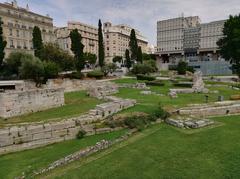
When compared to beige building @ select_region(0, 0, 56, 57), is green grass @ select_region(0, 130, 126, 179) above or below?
below

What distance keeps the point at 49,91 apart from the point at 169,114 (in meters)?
11.2

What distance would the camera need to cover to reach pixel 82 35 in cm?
10331

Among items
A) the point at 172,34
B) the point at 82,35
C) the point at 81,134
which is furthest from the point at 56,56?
the point at 172,34

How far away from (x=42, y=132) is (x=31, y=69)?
2235cm

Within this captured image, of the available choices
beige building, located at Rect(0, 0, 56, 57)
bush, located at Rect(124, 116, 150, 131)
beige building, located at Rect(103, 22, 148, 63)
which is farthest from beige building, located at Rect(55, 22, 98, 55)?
bush, located at Rect(124, 116, 150, 131)

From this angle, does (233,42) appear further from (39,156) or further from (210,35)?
(210,35)

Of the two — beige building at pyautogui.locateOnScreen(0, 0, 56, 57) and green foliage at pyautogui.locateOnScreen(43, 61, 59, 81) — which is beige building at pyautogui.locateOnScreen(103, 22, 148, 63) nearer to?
beige building at pyautogui.locateOnScreen(0, 0, 56, 57)

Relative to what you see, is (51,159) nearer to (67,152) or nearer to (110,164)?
(67,152)

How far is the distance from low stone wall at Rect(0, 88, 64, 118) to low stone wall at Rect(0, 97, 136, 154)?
16.6 ft

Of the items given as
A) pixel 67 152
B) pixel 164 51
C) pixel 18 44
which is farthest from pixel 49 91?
pixel 164 51

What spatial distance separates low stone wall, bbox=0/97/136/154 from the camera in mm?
12398

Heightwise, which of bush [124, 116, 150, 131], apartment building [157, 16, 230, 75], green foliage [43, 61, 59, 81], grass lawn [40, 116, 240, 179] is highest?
apartment building [157, 16, 230, 75]

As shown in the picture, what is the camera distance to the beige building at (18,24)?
189ft

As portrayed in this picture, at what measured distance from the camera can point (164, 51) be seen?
9675 cm
